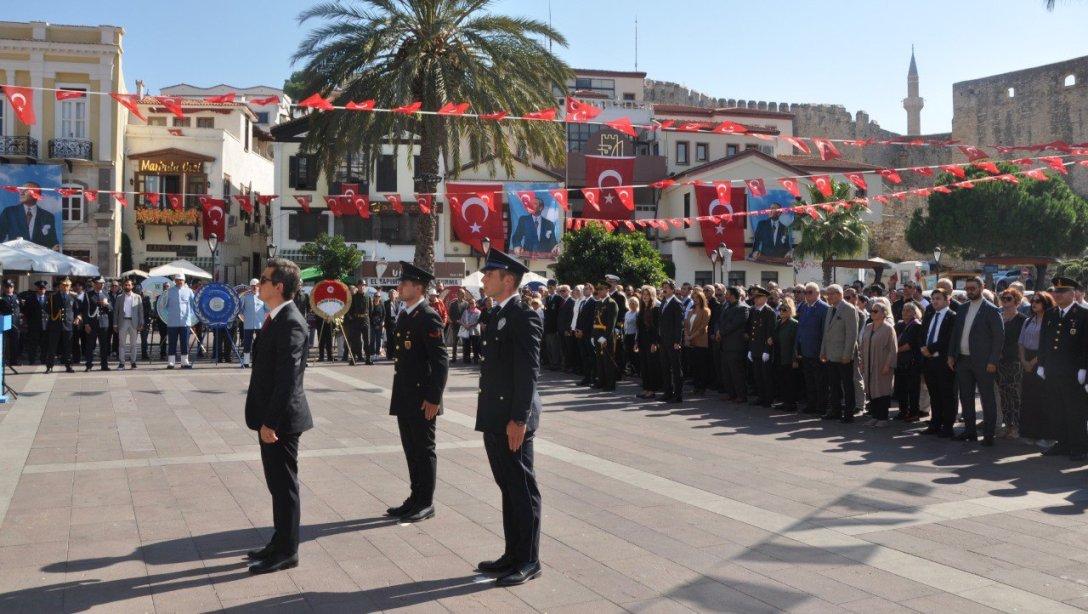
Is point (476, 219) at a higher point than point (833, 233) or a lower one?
higher

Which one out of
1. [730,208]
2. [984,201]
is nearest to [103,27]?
[730,208]

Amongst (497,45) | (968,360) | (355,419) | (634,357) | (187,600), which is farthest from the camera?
(497,45)

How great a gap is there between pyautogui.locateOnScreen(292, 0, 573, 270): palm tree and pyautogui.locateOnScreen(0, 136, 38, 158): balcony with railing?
2066 centimetres

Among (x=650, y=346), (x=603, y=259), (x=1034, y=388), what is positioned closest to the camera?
(x=1034, y=388)

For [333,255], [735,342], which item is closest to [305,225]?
[333,255]

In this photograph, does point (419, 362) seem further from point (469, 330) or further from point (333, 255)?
point (333, 255)

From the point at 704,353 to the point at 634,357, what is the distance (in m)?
3.05

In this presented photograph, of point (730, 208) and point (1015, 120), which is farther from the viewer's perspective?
point (1015, 120)

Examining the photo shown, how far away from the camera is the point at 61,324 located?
63.7 ft

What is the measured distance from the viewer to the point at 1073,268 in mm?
44656

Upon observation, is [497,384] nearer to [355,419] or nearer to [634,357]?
[355,419]

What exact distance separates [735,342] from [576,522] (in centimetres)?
852

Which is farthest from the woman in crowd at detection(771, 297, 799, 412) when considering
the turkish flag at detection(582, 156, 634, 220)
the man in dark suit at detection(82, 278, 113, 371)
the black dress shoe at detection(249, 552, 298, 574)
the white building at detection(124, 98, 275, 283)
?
the turkish flag at detection(582, 156, 634, 220)

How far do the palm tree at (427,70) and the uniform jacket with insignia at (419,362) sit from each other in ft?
51.2
